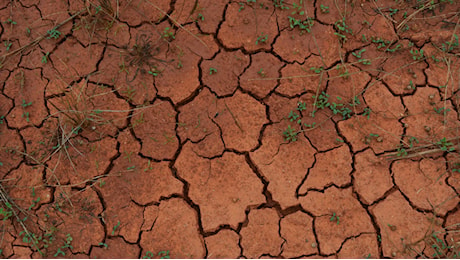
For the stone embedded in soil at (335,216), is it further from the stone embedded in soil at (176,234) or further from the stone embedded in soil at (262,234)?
the stone embedded in soil at (176,234)

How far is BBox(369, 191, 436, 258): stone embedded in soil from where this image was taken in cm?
277

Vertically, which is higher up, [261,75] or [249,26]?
[249,26]

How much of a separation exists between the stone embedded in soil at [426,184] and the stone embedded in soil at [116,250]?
2.04 m

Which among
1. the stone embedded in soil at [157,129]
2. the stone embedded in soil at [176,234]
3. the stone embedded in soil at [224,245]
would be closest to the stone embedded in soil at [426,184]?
the stone embedded in soil at [224,245]

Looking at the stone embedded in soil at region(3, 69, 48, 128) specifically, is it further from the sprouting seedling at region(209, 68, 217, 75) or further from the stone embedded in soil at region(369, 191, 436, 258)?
the stone embedded in soil at region(369, 191, 436, 258)

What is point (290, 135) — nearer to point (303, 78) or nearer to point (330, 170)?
point (330, 170)

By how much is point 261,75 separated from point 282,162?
74 cm

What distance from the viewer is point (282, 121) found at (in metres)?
3.04

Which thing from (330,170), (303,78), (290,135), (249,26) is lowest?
(330,170)

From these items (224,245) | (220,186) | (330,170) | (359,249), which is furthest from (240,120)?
(359,249)

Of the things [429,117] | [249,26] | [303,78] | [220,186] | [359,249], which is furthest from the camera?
[249,26]

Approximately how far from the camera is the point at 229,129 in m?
3.03

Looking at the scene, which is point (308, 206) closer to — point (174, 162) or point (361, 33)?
point (174, 162)

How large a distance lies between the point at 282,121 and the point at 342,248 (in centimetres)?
105
